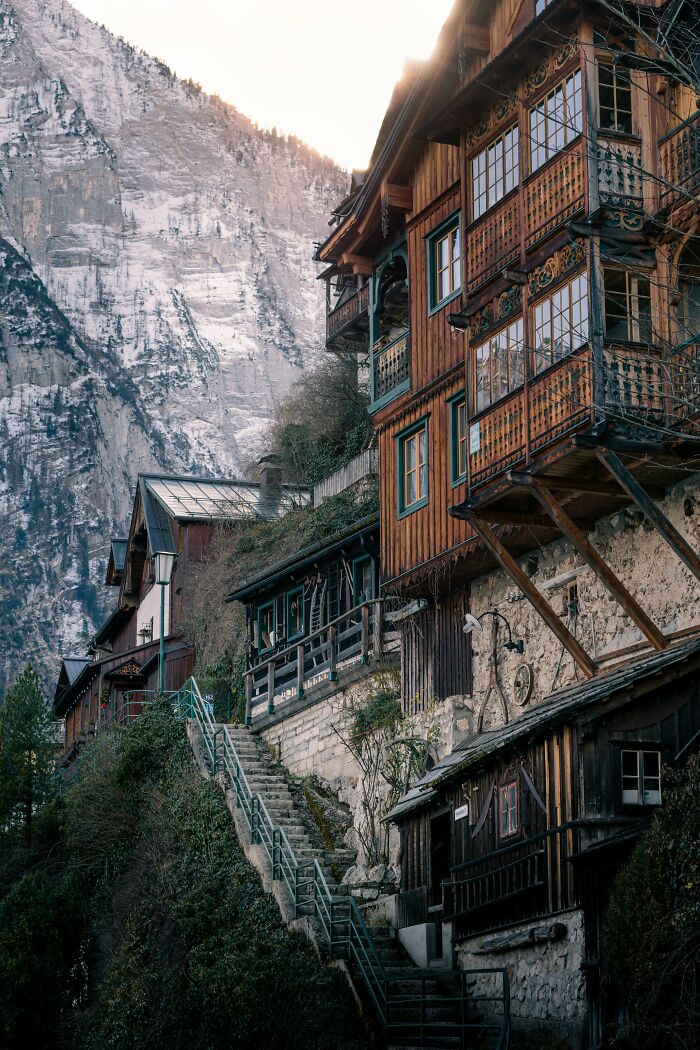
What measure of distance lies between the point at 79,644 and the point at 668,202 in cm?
7131

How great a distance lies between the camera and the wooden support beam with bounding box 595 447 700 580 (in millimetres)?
19859

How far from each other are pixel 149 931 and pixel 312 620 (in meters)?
8.30

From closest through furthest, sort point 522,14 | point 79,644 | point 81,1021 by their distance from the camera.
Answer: point 522,14 < point 81,1021 < point 79,644

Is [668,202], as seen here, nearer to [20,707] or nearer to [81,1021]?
[81,1021]

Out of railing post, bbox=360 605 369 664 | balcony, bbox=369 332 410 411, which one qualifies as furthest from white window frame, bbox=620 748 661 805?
balcony, bbox=369 332 410 411

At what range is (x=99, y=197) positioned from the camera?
366ft

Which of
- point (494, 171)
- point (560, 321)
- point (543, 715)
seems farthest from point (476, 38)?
point (543, 715)

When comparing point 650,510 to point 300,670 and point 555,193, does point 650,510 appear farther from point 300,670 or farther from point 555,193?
point 300,670

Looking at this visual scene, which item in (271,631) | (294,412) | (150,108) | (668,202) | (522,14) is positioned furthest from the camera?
(150,108)

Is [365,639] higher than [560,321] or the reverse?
the reverse

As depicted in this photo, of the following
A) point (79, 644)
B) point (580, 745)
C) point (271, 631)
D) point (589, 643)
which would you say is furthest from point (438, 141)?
point (79, 644)

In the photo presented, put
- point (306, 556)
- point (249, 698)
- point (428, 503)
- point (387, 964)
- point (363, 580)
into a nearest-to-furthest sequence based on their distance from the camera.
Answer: point (387, 964), point (428, 503), point (363, 580), point (249, 698), point (306, 556)

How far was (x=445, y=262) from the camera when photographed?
27344mm

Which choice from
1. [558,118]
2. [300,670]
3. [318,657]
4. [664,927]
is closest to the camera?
[664,927]
